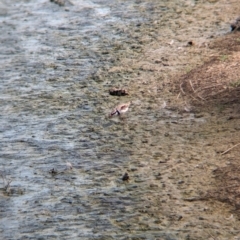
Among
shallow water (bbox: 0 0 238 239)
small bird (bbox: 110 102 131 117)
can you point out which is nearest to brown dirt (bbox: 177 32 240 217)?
shallow water (bbox: 0 0 238 239)

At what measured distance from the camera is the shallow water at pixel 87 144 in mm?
5027

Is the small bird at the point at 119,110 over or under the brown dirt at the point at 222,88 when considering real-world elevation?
under

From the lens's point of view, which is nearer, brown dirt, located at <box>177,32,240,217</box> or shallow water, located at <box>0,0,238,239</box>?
shallow water, located at <box>0,0,238,239</box>

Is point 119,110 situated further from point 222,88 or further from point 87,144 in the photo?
point 222,88

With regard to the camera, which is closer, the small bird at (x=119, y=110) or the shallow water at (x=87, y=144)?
the shallow water at (x=87, y=144)

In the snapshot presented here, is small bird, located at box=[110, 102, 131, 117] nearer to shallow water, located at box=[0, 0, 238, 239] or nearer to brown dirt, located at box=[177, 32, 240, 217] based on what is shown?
shallow water, located at box=[0, 0, 238, 239]

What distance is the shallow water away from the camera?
503 cm

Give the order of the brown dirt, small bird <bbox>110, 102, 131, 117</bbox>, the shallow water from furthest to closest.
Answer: small bird <bbox>110, 102, 131, 117</bbox>
the brown dirt
the shallow water

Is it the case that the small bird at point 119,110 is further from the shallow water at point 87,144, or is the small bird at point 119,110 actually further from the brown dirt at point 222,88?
the brown dirt at point 222,88

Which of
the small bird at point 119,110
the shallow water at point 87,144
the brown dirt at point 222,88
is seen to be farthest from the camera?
the small bird at point 119,110

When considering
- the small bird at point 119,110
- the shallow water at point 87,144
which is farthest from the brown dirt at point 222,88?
the small bird at point 119,110

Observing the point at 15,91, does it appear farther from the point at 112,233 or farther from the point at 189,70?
the point at 112,233

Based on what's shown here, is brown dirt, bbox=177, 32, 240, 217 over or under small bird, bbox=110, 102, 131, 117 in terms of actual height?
over

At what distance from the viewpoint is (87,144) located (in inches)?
239
